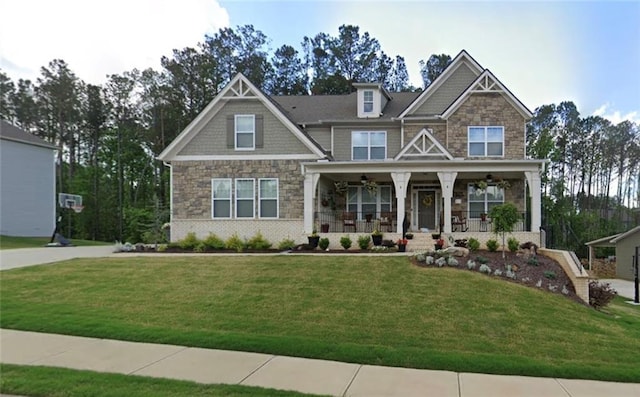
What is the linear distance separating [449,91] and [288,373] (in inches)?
717

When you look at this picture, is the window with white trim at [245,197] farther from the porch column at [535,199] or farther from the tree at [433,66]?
the tree at [433,66]

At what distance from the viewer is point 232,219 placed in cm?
1886

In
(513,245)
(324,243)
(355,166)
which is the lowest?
(324,243)

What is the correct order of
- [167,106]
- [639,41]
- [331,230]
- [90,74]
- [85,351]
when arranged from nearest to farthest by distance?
[85,351], [639,41], [331,230], [167,106], [90,74]

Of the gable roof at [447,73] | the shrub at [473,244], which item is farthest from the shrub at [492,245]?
the gable roof at [447,73]

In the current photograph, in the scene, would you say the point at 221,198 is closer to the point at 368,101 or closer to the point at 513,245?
the point at 368,101

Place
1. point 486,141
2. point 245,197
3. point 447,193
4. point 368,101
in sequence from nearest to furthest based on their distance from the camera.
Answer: point 447,193, point 245,197, point 486,141, point 368,101

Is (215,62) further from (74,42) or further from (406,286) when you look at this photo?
(406,286)

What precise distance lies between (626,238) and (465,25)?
2168 cm

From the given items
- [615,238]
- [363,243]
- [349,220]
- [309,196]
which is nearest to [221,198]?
[309,196]

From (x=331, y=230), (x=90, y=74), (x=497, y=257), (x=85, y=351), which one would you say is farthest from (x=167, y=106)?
(x=85, y=351)

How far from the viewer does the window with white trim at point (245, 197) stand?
61.9ft

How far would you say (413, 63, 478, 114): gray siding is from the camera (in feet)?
68.8

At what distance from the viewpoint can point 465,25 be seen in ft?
45.1
